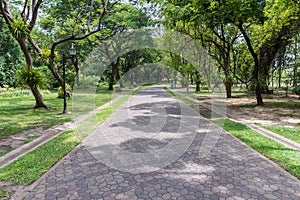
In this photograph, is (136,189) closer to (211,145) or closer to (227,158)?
(227,158)

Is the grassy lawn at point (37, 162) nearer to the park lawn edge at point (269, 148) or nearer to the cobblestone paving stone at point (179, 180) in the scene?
the cobblestone paving stone at point (179, 180)

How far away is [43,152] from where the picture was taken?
5.16 meters

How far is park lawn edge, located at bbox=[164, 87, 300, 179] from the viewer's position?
431 centimetres

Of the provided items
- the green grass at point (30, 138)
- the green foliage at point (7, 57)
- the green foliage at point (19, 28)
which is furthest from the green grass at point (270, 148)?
the green foliage at point (7, 57)

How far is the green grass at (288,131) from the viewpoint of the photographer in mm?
6137

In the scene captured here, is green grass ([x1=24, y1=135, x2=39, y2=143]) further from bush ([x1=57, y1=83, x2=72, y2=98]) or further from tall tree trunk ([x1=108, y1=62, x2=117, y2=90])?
tall tree trunk ([x1=108, y1=62, x2=117, y2=90])

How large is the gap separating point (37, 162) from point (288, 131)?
663cm

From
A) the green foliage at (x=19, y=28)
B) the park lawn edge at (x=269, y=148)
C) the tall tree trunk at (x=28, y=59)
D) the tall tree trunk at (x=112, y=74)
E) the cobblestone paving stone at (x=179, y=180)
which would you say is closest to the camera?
the cobblestone paving stone at (x=179, y=180)

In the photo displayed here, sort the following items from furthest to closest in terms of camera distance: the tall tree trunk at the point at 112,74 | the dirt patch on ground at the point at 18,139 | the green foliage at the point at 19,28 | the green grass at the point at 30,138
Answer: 1. the tall tree trunk at the point at 112,74
2. the green foliage at the point at 19,28
3. the green grass at the point at 30,138
4. the dirt patch on ground at the point at 18,139

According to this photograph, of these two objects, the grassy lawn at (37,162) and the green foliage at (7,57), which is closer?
the grassy lawn at (37,162)

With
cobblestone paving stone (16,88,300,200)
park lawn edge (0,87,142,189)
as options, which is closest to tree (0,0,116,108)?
park lawn edge (0,87,142,189)

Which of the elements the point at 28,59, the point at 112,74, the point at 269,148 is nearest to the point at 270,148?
the point at 269,148

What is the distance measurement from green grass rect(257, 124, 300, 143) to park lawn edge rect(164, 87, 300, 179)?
1.78ft

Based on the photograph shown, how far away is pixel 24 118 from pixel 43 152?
4.88 meters
